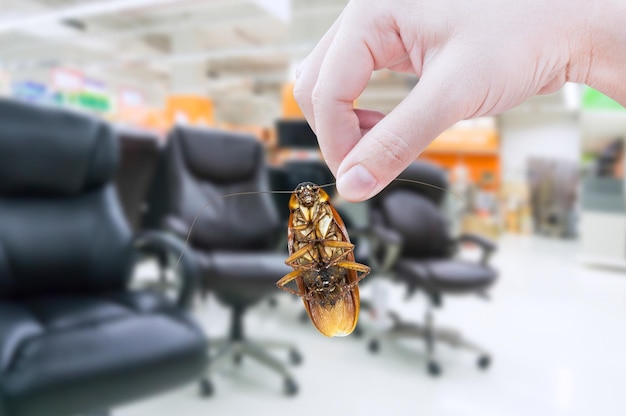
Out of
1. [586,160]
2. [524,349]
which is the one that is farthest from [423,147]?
[524,349]

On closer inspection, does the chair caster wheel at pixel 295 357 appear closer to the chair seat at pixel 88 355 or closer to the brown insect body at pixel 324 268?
the chair seat at pixel 88 355

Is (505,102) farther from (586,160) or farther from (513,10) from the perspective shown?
(586,160)

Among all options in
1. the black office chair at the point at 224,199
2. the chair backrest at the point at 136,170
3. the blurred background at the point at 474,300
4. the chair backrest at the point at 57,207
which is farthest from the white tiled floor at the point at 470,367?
the chair backrest at the point at 136,170

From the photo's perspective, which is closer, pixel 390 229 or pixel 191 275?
pixel 191 275

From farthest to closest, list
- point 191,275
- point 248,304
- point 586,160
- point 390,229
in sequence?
point 390,229, point 248,304, point 191,275, point 586,160

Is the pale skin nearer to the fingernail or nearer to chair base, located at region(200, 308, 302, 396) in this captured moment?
the fingernail

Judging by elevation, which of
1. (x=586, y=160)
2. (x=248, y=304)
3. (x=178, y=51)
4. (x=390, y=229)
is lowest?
(x=248, y=304)
